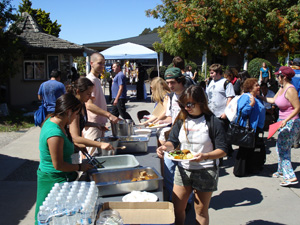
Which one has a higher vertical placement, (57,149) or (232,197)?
(57,149)

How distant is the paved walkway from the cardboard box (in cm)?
186

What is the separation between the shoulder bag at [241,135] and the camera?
5.25 metres

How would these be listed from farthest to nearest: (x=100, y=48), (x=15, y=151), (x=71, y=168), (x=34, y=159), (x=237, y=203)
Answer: (x=100, y=48) → (x=15, y=151) → (x=34, y=159) → (x=237, y=203) → (x=71, y=168)

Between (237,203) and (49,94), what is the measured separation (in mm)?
4674

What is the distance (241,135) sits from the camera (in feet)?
17.5

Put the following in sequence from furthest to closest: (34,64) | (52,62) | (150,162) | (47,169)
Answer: (52,62)
(34,64)
(150,162)
(47,169)

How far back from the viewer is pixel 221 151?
2703 millimetres

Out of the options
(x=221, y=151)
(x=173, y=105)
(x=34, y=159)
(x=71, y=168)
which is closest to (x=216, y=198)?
(x=173, y=105)

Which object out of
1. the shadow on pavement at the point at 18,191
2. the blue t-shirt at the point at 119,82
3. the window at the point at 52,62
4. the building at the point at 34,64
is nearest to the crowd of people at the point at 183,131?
the shadow on pavement at the point at 18,191

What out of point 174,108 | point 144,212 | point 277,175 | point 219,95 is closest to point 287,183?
point 277,175

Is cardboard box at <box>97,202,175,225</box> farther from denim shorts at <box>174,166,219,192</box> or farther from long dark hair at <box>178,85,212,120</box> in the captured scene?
long dark hair at <box>178,85,212,120</box>

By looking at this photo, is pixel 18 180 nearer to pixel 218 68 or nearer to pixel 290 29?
pixel 218 68

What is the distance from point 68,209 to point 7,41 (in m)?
11.0

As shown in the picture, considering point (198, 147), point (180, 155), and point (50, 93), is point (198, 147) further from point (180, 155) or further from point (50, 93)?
point (50, 93)
